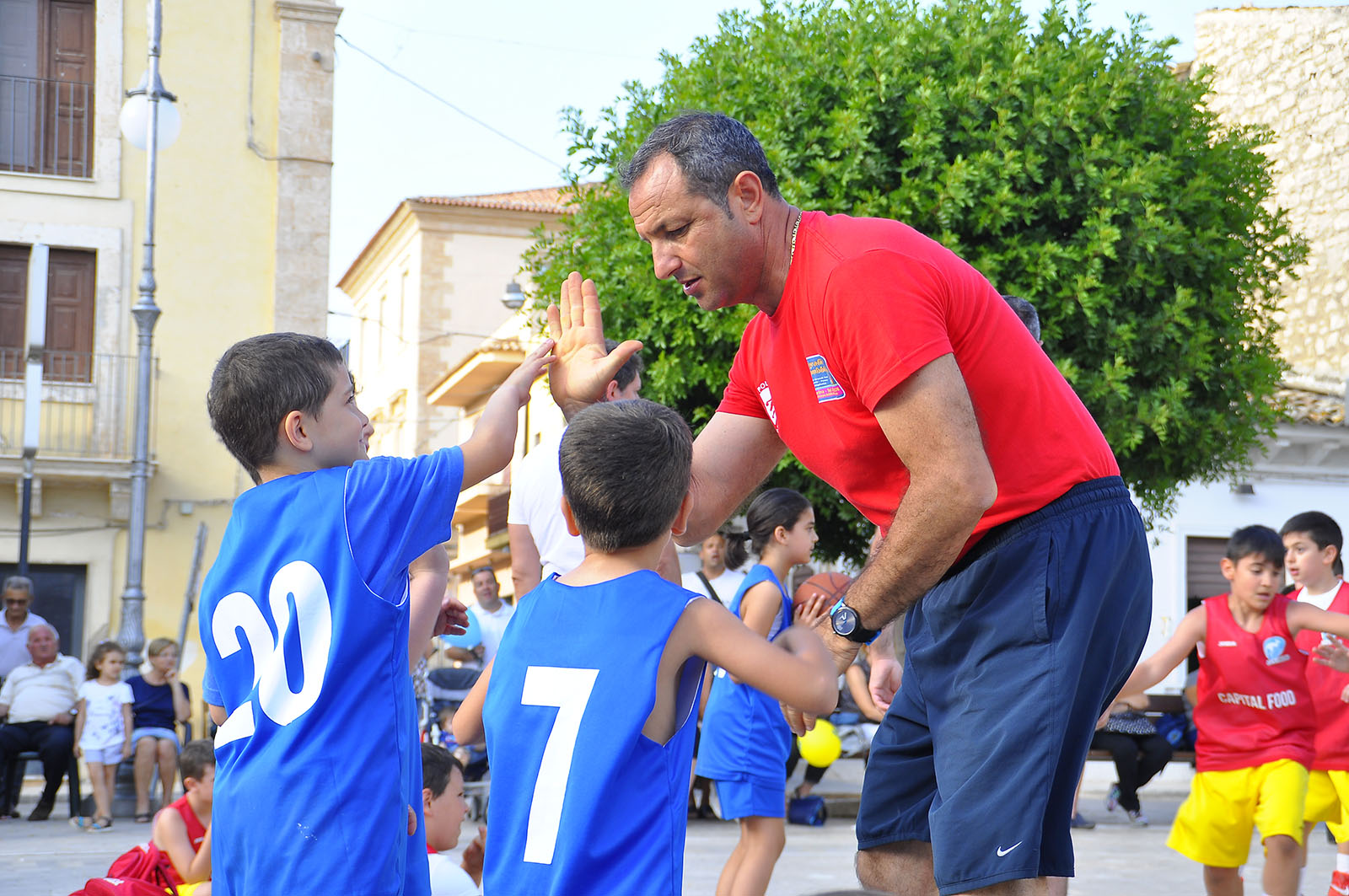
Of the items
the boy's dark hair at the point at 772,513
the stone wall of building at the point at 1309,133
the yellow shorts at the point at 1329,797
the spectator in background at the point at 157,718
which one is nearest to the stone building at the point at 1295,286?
the stone wall of building at the point at 1309,133

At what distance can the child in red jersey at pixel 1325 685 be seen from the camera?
23.2 feet

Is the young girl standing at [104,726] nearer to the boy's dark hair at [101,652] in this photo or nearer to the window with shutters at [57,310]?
the boy's dark hair at [101,652]

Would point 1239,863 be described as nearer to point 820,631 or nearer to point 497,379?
point 820,631

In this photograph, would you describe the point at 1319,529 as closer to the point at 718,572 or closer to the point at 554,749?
the point at 718,572

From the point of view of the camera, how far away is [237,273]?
1953 cm

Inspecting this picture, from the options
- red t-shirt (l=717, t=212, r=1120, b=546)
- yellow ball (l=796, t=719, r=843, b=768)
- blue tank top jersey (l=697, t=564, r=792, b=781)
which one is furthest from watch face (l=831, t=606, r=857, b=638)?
yellow ball (l=796, t=719, r=843, b=768)

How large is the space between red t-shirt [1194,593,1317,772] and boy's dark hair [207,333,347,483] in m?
4.55

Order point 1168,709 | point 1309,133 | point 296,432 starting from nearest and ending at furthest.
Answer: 1. point 296,432
2. point 1168,709
3. point 1309,133

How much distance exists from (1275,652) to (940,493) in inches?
167

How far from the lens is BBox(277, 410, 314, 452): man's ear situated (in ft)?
10.5

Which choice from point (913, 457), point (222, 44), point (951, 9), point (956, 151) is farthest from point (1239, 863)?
point (222, 44)

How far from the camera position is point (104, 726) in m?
12.1

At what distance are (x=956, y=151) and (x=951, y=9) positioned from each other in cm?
141

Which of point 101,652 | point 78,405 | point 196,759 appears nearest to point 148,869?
point 196,759
